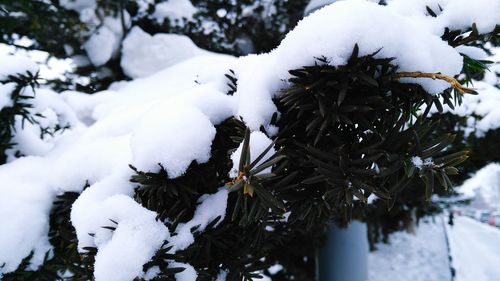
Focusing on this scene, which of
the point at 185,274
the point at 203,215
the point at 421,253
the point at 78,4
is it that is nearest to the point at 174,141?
→ the point at 203,215

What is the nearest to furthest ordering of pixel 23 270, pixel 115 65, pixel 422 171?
pixel 422 171
pixel 23 270
pixel 115 65

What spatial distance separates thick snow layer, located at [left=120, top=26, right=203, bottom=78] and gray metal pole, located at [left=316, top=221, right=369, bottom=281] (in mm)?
3883

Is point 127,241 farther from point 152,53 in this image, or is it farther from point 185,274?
point 152,53

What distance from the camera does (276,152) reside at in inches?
30.0

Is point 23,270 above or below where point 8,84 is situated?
below

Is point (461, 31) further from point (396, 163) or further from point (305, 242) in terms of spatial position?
point (305, 242)

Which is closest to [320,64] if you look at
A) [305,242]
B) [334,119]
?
[334,119]

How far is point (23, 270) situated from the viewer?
1.28 metres

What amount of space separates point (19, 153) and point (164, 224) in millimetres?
1419

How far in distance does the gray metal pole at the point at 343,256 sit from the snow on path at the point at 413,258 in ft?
7.89

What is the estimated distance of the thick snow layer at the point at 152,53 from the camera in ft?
11.6

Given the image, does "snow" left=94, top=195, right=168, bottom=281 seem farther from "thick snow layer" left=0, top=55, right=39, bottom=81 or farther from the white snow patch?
"thick snow layer" left=0, top=55, right=39, bottom=81

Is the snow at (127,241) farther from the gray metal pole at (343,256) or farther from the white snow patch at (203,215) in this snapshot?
the gray metal pole at (343,256)

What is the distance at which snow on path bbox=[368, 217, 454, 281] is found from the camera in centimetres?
789
